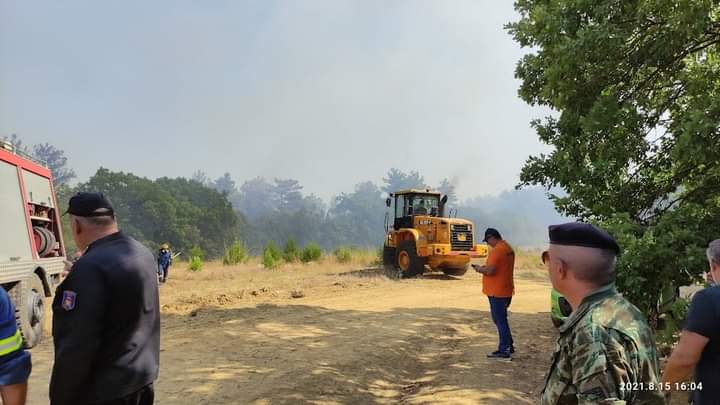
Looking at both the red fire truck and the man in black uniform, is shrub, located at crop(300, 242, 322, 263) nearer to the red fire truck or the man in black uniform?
the red fire truck

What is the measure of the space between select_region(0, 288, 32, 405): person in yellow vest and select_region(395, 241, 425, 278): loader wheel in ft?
45.9

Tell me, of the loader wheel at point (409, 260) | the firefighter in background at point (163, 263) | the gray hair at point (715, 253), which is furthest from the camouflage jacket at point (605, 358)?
the firefighter in background at point (163, 263)

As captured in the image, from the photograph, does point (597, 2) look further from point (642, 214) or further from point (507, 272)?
point (507, 272)

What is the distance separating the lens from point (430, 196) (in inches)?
672

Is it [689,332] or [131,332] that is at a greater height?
[131,332]

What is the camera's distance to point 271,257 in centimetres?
2134

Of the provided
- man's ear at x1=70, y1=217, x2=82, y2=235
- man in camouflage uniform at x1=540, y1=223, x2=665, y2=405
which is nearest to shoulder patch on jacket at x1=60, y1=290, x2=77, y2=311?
man's ear at x1=70, y1=217, x2=82, y2=235

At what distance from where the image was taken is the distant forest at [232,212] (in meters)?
48.2

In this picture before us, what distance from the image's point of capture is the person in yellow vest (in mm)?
2057

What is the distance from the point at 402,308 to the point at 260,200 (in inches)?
5038

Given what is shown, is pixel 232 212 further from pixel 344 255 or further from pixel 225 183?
pixel 225 183

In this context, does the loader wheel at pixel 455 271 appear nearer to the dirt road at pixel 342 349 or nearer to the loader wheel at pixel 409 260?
the loader wheel at pixel 409 260

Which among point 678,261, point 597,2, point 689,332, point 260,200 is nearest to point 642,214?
point 678,261

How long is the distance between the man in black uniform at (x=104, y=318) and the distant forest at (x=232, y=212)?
1844mm
